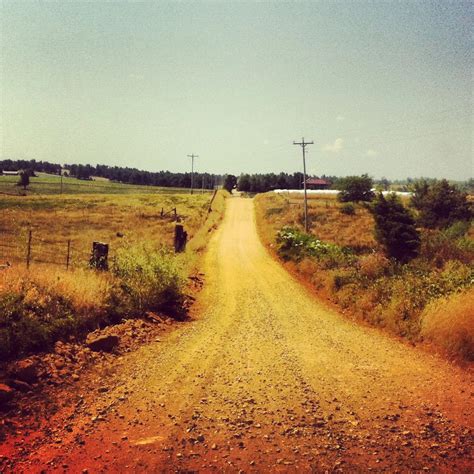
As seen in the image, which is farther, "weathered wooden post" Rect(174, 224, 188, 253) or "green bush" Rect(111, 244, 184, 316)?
"weathered wooden post" Rect(174, 224, 188, 253)

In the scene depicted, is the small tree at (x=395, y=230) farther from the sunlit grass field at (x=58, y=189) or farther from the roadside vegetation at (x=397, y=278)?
the sunlit grass field at (x=58, y=189)

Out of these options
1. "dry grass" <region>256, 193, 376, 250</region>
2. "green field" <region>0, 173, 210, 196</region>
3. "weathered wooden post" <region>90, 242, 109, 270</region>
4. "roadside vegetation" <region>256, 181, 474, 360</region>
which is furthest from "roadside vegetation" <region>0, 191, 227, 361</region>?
"green field" <region>0, 173, 210, 196</region>

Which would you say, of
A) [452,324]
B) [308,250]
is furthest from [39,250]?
[452,324]

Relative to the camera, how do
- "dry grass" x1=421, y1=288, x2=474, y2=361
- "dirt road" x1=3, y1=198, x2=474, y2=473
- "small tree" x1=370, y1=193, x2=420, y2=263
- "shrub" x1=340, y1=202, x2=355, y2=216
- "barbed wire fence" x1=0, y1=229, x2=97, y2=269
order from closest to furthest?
"dirt road" x1=3, y1=198, x2=474, y2=473, "dry grass" x1=421, y1=288, x2=474, y2=361, "barbed wire fence" x1=0, y1=229, x2=97, y2=269, "small tree" x1=370, y1=193, x2=420, y2=263, "shrub" x1=340, y1=202, x2=355, y2=216

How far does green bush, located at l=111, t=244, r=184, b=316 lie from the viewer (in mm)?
9759

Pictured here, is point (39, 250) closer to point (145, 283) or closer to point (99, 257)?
point (99, 257)

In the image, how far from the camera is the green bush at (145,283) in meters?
9.76

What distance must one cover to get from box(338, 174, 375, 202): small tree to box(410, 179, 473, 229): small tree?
29.3 metres

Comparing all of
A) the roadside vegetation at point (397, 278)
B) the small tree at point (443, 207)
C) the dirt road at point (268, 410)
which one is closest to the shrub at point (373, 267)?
the roadside vegetation at point (397, 278)

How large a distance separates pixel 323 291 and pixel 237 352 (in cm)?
795

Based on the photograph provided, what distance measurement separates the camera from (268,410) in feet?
18.3

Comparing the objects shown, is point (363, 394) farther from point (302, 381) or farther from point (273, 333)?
point (273, 333)

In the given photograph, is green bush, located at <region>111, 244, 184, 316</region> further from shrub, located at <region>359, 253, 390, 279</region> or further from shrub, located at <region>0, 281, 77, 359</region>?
shrub, located at <region>359, 253, 390, 279</region>

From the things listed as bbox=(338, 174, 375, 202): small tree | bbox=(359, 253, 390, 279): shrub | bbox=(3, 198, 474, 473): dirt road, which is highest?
bbox=(338, 174, 375, 202): small tree
